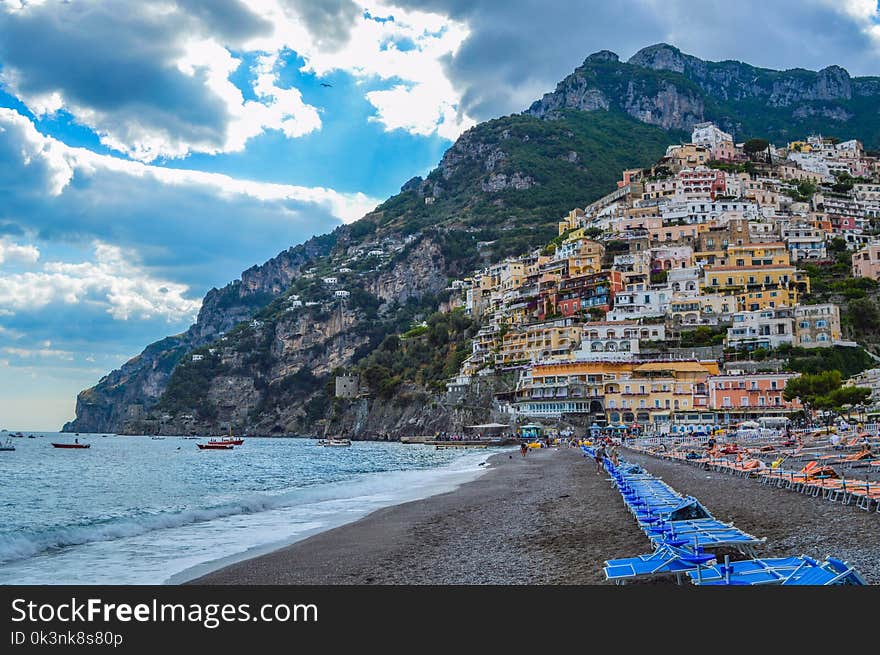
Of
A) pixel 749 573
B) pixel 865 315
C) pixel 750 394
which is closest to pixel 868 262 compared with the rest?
pixel 865 315

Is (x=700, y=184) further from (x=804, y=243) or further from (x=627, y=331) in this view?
(x=627, y=331)

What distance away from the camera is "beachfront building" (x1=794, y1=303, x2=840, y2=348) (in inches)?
2859

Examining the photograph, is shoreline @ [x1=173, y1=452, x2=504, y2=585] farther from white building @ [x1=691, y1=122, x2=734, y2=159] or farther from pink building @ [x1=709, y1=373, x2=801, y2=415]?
white building @ [x1=691, y1=122, x2=734, y2=159]

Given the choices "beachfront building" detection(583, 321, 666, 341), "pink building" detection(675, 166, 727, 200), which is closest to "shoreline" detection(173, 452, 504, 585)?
"beachfront building" detection(583, 321, 666, 341)

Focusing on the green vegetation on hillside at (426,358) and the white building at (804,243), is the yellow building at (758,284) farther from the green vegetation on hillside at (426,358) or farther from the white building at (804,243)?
the green vegetation on hillside at (426,358)

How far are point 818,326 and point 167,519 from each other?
6846 cm

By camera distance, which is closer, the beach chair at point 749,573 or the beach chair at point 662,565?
the beach chair at point 749,573

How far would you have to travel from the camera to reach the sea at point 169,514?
1588 centimetres

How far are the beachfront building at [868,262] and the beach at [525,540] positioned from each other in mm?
69055

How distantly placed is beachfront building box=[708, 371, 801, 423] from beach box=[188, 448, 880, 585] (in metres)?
47.0

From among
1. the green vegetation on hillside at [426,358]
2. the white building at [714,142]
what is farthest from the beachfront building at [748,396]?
the white building at [714,142]

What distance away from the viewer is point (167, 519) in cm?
2370
